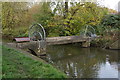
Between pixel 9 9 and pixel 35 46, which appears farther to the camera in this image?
pixel 9 9

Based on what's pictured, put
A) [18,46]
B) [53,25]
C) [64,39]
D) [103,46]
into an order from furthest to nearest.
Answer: [53,25]
[103,46]
[64,39]
[18,46]

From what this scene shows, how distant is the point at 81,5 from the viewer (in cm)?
1404

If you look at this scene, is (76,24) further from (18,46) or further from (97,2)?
(18,46)

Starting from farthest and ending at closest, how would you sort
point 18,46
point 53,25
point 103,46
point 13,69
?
point 53,25 → point 103,46 → point 18,46 → point 13,69

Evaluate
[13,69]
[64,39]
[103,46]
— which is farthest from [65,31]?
[13,69]

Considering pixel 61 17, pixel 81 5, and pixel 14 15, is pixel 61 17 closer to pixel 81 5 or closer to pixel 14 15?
pixel 81 5

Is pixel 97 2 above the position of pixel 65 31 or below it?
above

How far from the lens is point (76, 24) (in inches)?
560

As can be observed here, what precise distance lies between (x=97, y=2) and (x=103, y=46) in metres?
4.55

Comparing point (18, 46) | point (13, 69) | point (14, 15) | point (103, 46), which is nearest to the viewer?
point (13, 69)

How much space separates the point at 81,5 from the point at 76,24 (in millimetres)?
1830

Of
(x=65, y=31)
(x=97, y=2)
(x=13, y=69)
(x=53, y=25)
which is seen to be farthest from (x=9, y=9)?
(x=13, y=69)

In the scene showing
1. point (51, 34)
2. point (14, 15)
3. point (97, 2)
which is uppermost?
point (97, 2)

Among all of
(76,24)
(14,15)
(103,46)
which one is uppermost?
(14,15)
